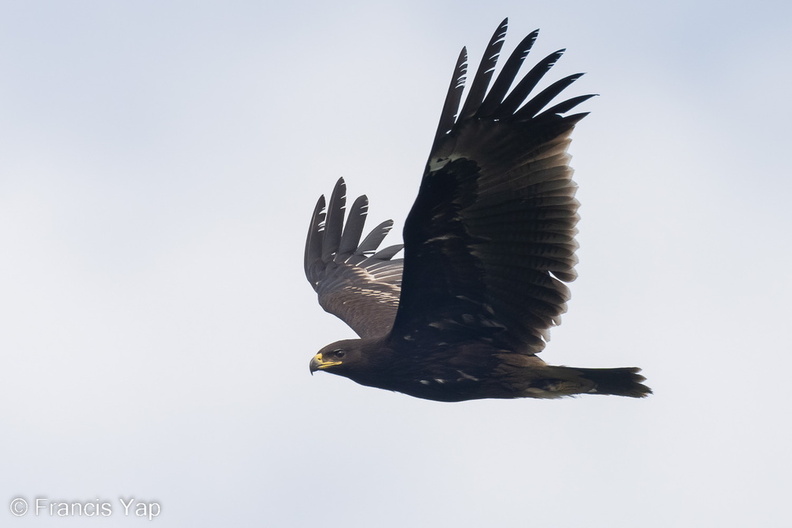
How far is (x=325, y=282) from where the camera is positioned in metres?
15.0

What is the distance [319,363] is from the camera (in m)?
11.9

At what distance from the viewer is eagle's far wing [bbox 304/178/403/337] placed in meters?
14.6

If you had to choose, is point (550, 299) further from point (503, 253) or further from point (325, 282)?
point (325, 282)

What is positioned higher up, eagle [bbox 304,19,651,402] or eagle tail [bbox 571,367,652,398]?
eagle [bbox 304,19,651,402]

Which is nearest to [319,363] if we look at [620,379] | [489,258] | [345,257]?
[489,258]

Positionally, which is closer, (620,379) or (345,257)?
(620,379)

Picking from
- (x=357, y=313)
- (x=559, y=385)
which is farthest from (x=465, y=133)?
(x=357, y=313)

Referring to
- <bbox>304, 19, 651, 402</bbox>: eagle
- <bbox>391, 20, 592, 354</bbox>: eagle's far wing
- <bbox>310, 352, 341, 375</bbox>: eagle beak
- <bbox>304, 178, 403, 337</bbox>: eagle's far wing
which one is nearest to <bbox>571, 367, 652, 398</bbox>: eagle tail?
<bbox>304, 19, 651, 402</bbox>: eagle

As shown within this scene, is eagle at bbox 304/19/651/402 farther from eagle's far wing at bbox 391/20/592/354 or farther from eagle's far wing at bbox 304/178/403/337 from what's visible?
eagle's far wing at bbox 304/178/403/337

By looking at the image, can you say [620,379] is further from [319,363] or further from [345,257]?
[345,257]

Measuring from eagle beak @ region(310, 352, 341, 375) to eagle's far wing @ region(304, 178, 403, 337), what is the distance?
2.48 meters

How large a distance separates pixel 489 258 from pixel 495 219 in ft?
1.27

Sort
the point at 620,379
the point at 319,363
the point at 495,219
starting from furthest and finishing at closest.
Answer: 1. the point at 319,363
2. the point at 620,379
3. the point at 495,219

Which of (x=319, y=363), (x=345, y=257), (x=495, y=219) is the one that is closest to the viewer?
(x=495, y=219)
